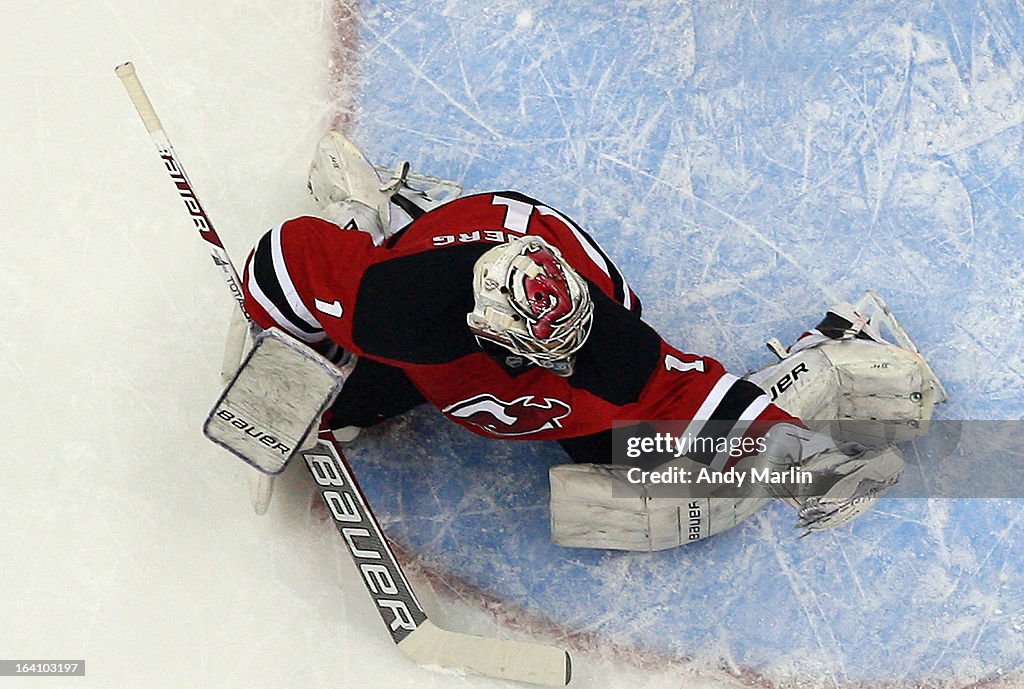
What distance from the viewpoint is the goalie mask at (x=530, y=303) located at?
1582 mm

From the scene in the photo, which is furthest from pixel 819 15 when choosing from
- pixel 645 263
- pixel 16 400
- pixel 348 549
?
pixel 16 400

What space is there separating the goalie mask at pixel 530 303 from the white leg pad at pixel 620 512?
0.55 m

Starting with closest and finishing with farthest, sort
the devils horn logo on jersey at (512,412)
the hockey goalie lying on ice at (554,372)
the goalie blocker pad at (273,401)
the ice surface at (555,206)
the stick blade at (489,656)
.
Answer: the hockey goalie lying on ice at (554,372)
the devils horn logo on jersey at (512,412)
the goalie blocker pad at (273,401)
the stick blade at (489,656)
the ice surface at (555,206)

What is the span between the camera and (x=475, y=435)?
2379mm

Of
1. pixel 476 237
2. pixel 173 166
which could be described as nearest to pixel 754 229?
pixel 476 237

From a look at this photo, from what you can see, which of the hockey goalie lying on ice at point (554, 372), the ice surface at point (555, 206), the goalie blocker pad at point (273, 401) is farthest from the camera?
the ice surface at point (555, 206)

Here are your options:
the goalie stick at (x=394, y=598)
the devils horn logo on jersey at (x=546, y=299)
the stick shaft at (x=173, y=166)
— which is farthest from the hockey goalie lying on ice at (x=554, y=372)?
the stick shaft at (x=173, y=166)

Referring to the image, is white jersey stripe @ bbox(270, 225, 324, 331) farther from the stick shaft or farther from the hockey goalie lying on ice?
the stick shaft

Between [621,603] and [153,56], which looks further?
[153,56]

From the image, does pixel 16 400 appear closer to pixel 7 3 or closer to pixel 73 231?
pixel 73 231

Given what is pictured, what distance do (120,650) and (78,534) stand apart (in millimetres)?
256

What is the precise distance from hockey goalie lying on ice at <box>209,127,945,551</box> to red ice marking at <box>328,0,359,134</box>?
0.32m

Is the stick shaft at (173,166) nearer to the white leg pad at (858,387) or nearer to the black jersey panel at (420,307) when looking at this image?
the black jersey panel at (420,307)

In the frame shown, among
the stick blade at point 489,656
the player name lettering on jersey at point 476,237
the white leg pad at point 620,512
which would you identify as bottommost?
the stick blade at point 489,656
